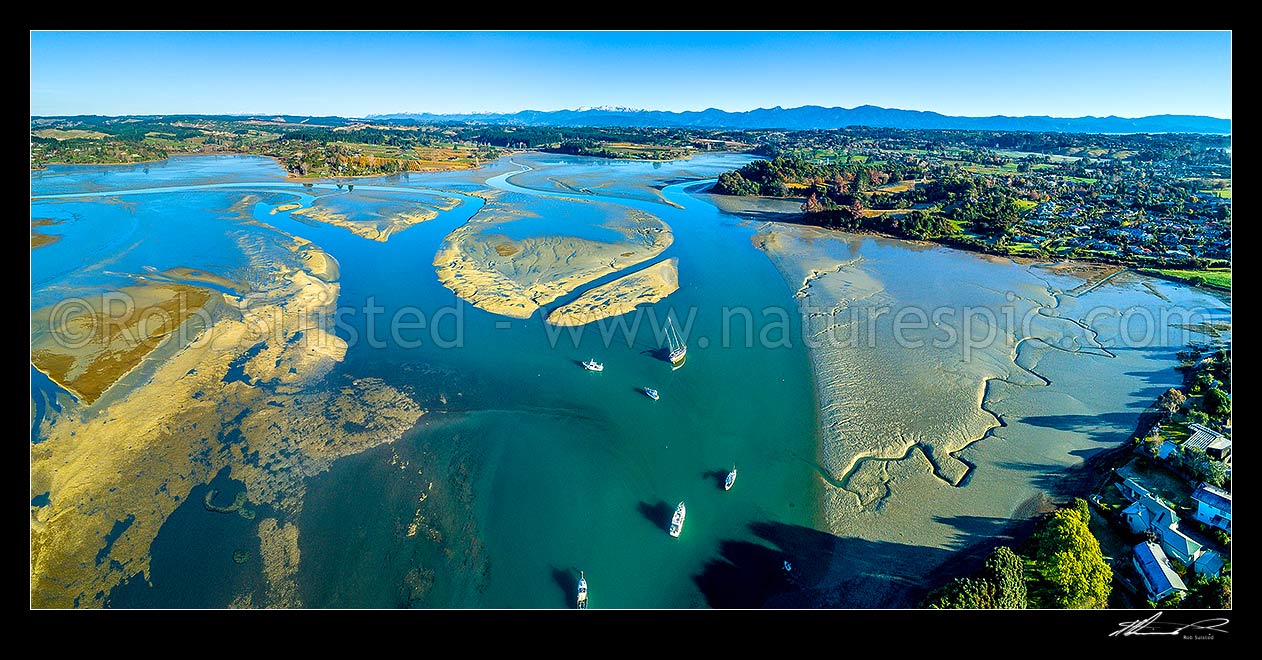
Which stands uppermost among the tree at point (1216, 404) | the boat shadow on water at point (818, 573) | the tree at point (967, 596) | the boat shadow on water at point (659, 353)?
the boat shadow on water at point (659, 353)

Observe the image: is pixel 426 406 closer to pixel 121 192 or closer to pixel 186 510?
pixel 186 510

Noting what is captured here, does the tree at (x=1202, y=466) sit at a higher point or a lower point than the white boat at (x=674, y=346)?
lower

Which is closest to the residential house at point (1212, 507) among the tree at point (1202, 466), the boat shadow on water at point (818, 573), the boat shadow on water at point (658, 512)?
the tree at point (1202, 466)

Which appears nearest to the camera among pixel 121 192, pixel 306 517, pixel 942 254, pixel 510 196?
pixel 306 517

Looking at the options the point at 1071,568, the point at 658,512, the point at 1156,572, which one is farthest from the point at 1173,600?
the point at 658,512

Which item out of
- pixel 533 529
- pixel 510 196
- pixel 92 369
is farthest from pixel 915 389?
pixel 510 196

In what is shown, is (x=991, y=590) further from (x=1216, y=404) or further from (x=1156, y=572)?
(x=1216, y=404)

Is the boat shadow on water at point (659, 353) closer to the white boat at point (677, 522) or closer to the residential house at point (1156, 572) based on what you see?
the white boat at point (677, 522)
